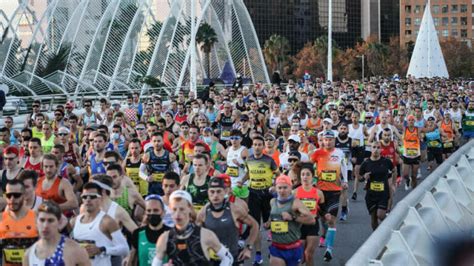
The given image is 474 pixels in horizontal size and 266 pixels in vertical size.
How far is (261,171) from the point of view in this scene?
39.5 feet

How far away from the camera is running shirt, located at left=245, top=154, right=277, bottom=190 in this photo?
11984 mm

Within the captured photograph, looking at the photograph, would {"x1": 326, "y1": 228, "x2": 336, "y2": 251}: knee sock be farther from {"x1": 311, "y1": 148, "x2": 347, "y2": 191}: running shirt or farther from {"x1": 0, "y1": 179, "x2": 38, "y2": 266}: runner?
{"x1": 0, "y1": 179, "x2": 38, "y2": 266}: runner

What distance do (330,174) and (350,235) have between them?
1172mm

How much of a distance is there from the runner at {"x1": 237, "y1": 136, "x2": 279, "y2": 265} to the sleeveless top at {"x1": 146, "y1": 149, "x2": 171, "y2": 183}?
40.9 inches

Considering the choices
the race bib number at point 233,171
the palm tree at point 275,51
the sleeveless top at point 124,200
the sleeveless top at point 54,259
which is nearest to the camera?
the sleeveless top at point 54,259

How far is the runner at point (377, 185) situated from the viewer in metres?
12.6

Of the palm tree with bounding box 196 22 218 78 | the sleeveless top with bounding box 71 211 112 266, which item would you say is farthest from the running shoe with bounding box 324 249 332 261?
the palm tree with bounding box 196 22 218 78

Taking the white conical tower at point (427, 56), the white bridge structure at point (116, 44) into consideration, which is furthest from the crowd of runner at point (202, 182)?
the white conical tower at point (427, 56)

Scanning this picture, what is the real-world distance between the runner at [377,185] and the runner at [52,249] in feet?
22.9

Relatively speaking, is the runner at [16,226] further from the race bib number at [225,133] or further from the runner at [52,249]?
the race bib number at [225,133]

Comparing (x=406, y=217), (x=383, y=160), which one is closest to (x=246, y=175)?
(x=383, y=160)

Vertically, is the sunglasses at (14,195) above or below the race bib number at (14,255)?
above

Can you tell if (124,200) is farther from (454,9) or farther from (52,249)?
(454,9)

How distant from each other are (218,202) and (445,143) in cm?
1385
